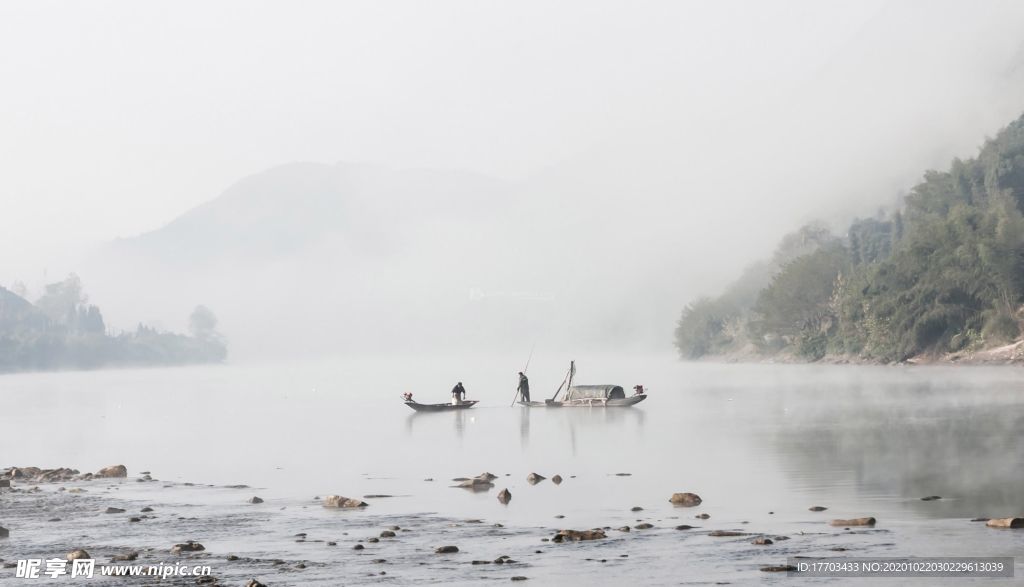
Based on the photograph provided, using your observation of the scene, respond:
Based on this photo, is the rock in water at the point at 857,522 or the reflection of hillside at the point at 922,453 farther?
the reflection of hillside at the point at 922,453

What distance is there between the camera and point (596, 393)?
2945 inches

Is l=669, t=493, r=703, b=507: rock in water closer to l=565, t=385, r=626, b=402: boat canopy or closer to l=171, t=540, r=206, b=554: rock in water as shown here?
l=171, t=540, r=206, b=554: rock in water

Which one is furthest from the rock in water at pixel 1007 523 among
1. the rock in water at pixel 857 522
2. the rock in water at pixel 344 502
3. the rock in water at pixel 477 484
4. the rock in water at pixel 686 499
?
the rock in water at pixel 344 502

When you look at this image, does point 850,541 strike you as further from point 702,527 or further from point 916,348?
point 916,348

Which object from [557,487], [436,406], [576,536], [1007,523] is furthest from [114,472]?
[436,406]

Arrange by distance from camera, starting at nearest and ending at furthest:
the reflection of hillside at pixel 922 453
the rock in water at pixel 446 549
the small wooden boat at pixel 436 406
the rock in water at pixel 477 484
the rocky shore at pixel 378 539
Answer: the rocky shore at pixel 378 539 < the rock in water at pixel 446 549 < the reflection of hillside at pixel 922 453 < the rock in water at pixel 477 484 < the small wooden boat at pixel 436 406

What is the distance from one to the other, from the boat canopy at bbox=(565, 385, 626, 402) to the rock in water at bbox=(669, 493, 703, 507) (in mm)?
44290

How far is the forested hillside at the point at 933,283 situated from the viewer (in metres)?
112

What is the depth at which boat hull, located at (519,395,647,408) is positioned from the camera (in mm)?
72688

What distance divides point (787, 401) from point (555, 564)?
53.1 metres

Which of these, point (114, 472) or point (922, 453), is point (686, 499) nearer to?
point (922, 453)

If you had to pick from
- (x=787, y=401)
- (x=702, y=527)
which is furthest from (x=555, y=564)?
(x=787, y=401)

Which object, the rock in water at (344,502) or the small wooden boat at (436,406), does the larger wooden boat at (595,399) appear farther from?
the rock in water at (344,502)

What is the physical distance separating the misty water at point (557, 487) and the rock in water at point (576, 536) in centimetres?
32
